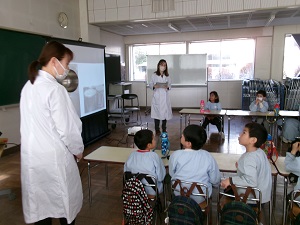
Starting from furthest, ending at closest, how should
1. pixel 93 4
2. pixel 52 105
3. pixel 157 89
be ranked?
1. pixel 93 4
2. pixel 157 89
3. pixel 52 105

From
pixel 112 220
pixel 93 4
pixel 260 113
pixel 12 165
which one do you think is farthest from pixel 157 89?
pixel 112 220

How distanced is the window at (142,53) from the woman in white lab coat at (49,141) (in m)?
7.14

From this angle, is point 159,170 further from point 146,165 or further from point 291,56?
point 291,56

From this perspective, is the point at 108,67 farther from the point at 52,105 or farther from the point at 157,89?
the point at 52,105

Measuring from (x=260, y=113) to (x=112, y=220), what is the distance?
303 centimetres

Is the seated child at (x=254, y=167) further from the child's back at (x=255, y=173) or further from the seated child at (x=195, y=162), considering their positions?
the seated child at (x=195, y=162)

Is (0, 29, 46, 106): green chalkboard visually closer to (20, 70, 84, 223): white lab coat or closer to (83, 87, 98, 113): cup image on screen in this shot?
(83, 87, 98, 113): cup image on screen

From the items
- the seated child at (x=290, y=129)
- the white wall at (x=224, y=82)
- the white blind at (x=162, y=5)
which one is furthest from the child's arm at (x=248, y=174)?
the white wall at (x=224, y=82)

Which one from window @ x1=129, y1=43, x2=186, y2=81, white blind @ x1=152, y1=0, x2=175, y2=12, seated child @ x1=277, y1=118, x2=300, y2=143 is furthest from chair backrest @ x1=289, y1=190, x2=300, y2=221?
window @ x1=129, y1=43, x2=186, y2=81

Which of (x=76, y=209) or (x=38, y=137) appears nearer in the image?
(x=38, y=137)

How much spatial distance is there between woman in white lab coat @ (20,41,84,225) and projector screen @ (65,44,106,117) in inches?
95.7

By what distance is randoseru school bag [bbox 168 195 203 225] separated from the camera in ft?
5.07

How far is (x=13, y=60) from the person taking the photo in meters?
3.87

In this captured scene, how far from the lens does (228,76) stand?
26.2 feet
